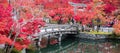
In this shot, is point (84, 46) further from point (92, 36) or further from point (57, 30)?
point (92, 36)

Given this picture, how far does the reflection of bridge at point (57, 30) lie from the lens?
35.0 m

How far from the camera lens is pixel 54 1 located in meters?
48.3

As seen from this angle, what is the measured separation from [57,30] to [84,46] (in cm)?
410

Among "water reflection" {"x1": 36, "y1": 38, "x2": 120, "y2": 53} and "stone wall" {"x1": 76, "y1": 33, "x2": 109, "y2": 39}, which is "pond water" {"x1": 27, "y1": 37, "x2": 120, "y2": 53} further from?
"stone wall" {"x1": 76, "y1": 33, "x2": 109, "y2": 39}

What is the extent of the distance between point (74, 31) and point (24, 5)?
1231cm

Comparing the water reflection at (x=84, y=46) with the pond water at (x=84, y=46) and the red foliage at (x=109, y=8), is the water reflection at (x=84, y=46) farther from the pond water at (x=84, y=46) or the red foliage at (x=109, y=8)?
the red foliage at (x=109, y=8)

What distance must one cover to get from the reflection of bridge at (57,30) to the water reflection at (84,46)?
1368 millimetres

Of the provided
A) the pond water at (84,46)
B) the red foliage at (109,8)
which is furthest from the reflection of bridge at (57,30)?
the red foliage at (109,8)

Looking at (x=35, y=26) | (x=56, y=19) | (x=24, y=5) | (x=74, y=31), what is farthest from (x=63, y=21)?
(x=35, y=26)

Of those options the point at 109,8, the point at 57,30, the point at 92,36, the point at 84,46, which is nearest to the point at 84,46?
the point at 84,46

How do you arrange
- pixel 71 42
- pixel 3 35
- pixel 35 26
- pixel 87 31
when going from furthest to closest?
pixel 87 31
pixel 71 42
pixel 35 26
pixel 3 35

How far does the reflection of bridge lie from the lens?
35.0m

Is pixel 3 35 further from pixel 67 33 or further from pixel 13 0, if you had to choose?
pixel 67 33

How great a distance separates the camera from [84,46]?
38.3 m
